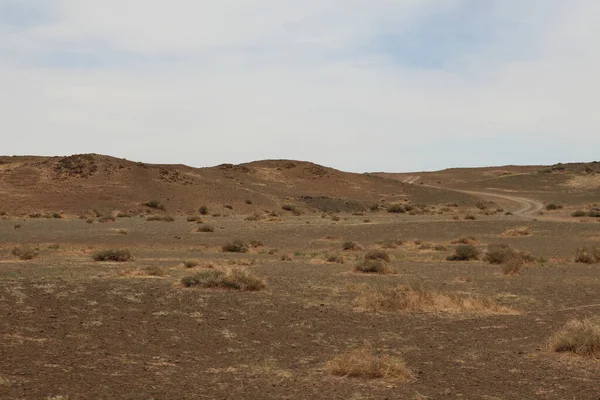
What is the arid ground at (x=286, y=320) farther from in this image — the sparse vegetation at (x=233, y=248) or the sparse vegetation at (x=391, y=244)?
the sparse vegetation at (x=233, y=248)

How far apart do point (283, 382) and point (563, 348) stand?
210 inches

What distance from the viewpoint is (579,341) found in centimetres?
1213

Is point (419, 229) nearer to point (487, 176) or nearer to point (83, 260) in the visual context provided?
point (83, 260)

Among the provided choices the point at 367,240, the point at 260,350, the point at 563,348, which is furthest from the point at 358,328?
the point at 367,240

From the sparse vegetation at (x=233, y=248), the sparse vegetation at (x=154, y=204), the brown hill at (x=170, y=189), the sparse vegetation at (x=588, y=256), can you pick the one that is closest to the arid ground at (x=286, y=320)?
the sparse vegetation at (x=588, y=256)

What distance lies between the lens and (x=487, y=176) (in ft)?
559

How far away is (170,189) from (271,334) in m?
66.8

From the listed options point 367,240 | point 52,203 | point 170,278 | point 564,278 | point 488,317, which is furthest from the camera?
point 52,203

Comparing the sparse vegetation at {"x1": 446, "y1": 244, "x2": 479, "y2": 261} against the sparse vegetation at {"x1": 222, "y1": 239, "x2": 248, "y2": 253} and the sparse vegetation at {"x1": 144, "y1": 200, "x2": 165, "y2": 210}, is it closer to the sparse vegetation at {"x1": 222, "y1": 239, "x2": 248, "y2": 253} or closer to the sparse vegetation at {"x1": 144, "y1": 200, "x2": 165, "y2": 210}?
the sparse vegetation at {"x1": 222, "y1": 239, "x2": 248, "y2": 253}

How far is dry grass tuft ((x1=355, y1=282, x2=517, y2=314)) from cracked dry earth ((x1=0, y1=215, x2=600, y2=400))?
0.42m

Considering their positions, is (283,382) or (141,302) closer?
(283,382)

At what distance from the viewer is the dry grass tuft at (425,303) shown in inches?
667

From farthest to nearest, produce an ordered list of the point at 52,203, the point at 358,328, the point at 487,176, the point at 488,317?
the point at 487,176 → the point at 52,203 → the point at 488,317 → the point at 358,328

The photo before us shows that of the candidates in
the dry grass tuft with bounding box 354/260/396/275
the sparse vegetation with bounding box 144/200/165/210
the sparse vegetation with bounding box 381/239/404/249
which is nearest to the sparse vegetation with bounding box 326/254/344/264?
the dry grass tuft with bounding box 354/260/396/275
